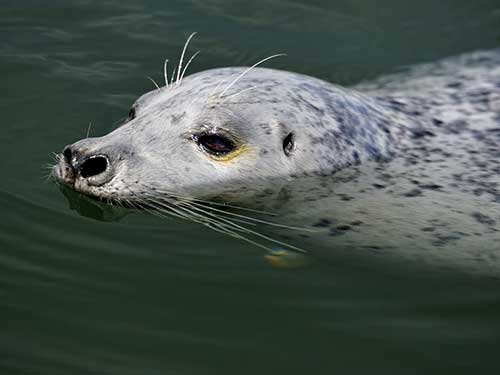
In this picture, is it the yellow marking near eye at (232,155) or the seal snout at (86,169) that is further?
the yellow marking near eye at (232,155)

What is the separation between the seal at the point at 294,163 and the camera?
480cm

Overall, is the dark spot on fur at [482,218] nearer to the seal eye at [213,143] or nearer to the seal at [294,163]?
the seal at [294,163]

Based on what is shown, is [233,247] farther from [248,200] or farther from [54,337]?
[54,337]

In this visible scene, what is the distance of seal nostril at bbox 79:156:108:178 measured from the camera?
4.77 metres

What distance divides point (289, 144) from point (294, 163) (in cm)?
11

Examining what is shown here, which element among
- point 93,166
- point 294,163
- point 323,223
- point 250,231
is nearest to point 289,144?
point 294,163

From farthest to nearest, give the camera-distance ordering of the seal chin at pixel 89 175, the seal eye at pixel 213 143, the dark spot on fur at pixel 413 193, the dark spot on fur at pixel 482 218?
the dark spot on fur at pixel 413 193, the seal eye at pixel 213 143, the dark spot on fur at pixel 482 218, the seal chin at pixel 89 175

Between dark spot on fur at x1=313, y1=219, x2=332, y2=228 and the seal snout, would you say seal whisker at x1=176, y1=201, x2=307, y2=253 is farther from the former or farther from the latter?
the seal snout

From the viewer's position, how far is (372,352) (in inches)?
154

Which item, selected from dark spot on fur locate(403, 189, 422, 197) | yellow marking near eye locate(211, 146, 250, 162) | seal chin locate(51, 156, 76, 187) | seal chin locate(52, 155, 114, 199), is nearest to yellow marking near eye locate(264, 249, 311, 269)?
yellow marking near eye locate(211, 146, 250, 162)

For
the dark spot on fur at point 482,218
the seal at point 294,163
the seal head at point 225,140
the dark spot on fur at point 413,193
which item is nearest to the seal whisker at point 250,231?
the seal at point 294,163

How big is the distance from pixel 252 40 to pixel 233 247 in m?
3.31

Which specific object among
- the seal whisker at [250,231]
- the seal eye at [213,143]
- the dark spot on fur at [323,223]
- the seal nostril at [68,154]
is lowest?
the seal whisker at [250,231]

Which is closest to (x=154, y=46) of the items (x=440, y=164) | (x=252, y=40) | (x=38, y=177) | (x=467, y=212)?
(x=252, y=40)
